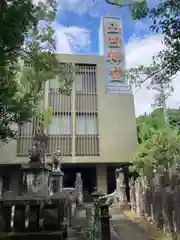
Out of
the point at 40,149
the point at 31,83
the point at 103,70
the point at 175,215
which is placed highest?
the point at 103,70

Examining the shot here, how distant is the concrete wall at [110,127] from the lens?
63.5 feet

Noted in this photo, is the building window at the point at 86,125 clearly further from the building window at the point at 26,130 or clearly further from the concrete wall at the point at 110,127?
the building window at the point at 26,130

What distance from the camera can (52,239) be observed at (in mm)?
4992

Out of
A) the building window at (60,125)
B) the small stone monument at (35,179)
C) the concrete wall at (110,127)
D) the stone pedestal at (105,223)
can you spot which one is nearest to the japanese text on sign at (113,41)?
the concrete wall at (110,127)

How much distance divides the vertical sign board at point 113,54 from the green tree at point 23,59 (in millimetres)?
13625

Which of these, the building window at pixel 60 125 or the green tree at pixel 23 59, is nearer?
the green tree at pixel 23 59

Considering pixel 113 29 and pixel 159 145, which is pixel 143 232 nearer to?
pixel 159 145

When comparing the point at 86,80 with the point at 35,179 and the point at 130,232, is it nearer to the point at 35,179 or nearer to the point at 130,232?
the point at 35,179

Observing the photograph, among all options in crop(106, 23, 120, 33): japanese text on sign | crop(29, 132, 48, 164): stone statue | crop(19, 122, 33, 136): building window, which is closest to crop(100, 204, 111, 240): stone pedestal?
crop(29, 132, 48, 164): stone statue

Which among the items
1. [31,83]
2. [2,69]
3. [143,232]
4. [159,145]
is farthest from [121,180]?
[2,69]

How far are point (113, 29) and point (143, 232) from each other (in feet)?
61.2

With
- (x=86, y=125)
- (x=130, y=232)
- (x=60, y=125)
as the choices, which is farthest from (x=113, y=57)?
(x=130, y=232)

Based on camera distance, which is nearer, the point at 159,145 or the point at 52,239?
the point at 52,239

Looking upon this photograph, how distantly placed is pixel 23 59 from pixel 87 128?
14.0 meters
